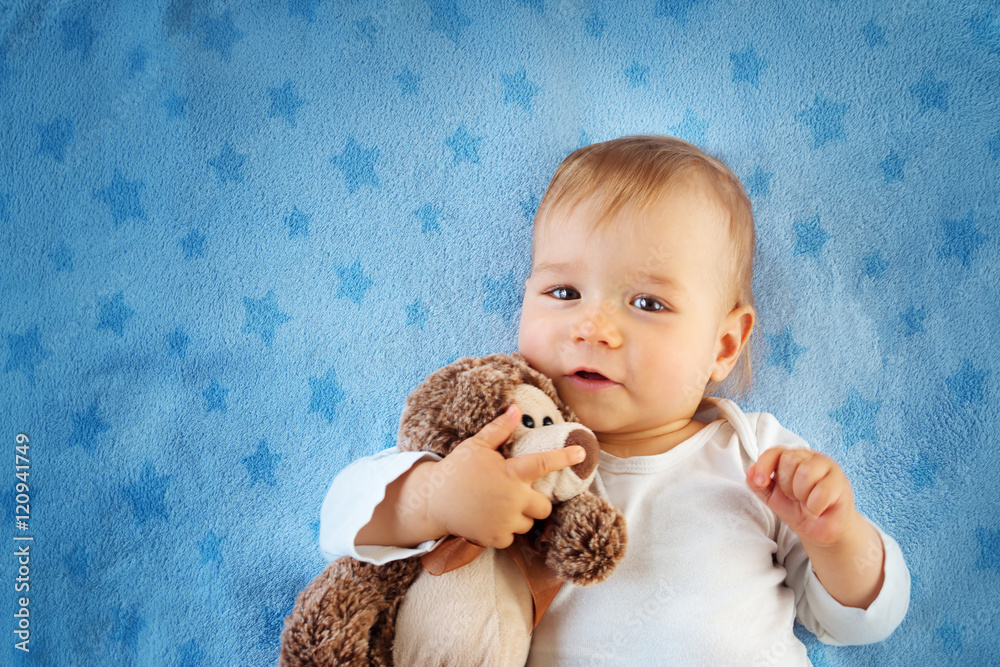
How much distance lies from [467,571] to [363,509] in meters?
0.17

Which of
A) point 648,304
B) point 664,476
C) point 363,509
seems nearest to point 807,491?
point 664,476

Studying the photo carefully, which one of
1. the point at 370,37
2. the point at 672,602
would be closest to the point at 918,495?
the point at 672,602

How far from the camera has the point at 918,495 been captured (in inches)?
48.7

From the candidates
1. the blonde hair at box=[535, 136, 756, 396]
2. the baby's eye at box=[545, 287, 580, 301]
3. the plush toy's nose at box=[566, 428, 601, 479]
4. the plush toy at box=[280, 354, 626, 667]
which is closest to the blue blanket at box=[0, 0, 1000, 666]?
the blonde hair at box=[535, 136, 756, 396]

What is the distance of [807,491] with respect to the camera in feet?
3.04

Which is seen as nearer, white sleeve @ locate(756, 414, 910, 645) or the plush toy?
the plush toy

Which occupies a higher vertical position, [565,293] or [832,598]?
[565,293]

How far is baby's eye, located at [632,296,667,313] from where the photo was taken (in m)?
1.07

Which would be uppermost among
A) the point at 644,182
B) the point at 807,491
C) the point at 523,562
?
the point at 644,182

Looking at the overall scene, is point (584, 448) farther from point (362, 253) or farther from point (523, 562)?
point (362, 253)

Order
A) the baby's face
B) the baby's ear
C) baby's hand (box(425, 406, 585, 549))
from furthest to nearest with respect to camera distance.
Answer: the baby's ear
the baby's face
baby's hand (box(425, 406, 585, 549))

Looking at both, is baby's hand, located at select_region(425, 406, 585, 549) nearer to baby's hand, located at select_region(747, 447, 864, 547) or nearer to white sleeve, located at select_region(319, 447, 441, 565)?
white sleeve, located at select_region(319, 447, 441, 565)

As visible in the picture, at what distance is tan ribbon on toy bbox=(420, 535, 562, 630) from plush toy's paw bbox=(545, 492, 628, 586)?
6 centimetres

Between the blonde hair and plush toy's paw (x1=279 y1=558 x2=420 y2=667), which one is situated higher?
the blonde hair
